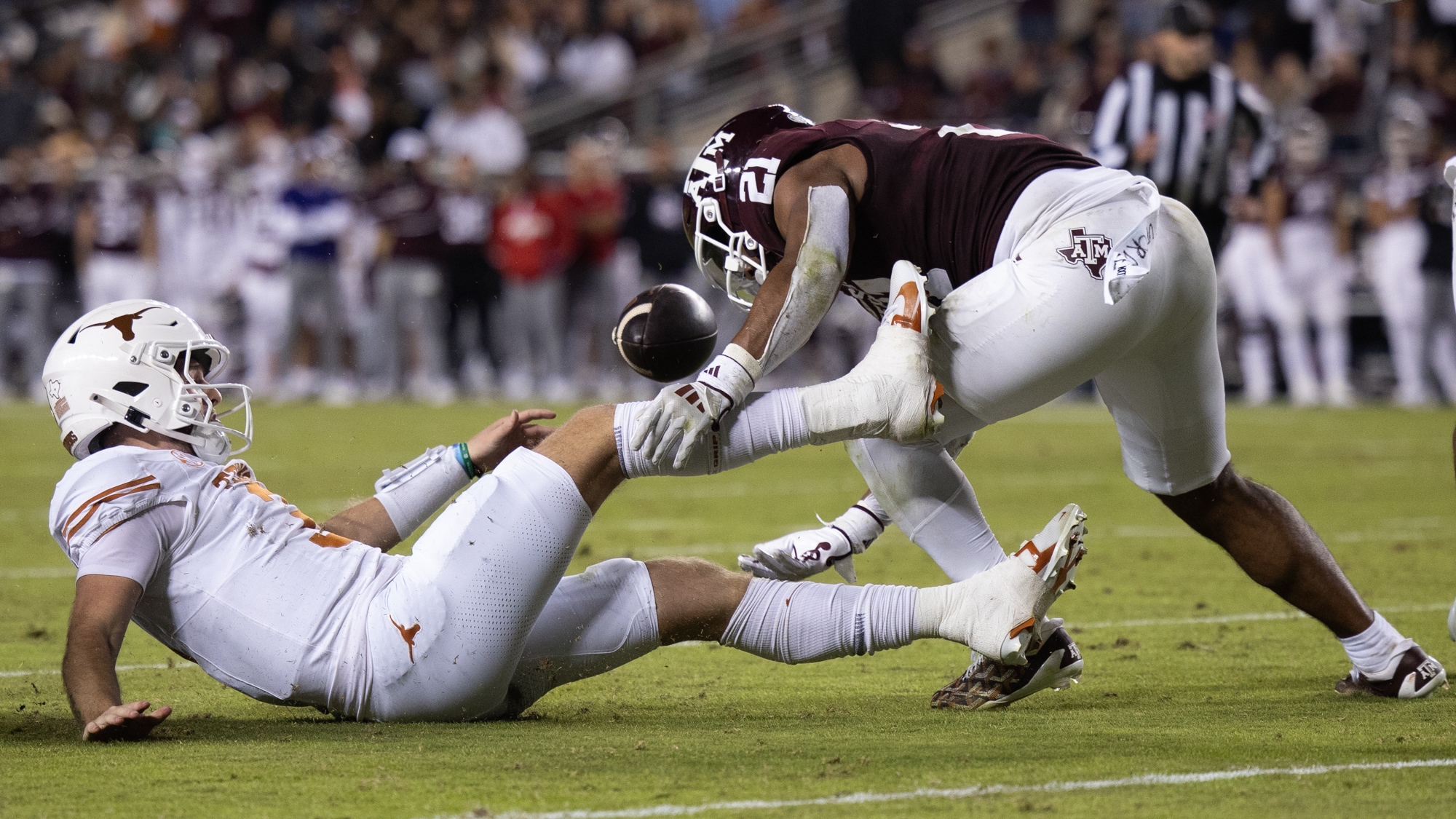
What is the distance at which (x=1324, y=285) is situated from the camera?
1327cm

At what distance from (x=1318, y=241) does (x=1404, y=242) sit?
782mm

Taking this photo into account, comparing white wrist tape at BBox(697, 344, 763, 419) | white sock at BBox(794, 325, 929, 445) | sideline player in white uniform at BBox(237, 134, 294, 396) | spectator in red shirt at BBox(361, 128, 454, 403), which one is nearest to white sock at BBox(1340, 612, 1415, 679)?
white sock at BBox(794, 325, 929, 445)

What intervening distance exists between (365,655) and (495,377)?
12.3 m

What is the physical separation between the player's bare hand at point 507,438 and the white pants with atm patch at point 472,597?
44 centimetres

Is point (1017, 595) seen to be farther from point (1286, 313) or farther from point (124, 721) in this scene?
point (1286, 313)

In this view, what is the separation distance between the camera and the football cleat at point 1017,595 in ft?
10.4

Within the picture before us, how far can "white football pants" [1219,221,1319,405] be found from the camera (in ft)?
43.2

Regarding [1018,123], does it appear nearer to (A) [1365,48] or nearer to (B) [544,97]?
(A) [1365,48]

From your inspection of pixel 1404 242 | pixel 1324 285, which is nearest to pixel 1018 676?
pixel 1404 242

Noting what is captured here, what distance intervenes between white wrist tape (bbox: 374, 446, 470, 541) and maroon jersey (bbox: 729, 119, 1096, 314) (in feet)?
2.82

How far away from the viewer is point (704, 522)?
7066mm

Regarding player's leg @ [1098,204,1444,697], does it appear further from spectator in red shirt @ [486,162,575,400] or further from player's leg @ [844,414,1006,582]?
spectator in red shirt @ [486,162,575,400]

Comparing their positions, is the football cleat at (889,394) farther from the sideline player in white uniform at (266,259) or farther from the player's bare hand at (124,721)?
the sideline player in white uniform at (266,259)

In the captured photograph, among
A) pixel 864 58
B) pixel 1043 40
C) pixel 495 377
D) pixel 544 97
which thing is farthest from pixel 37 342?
pixel 1043 40
